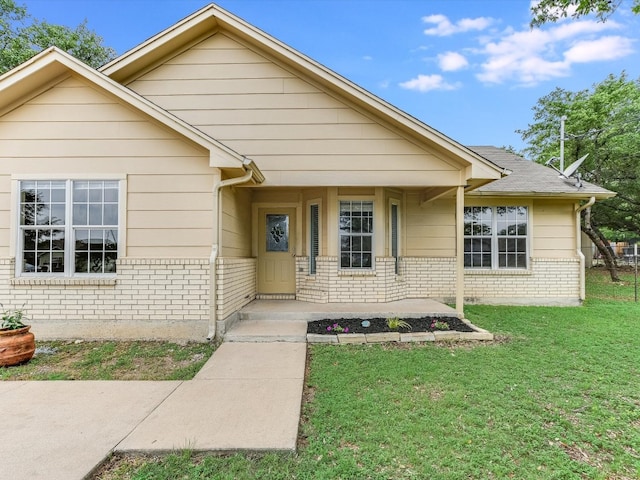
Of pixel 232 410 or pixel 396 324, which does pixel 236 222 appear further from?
pixel 232 410

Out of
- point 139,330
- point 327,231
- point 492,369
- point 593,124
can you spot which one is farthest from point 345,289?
point 593,124

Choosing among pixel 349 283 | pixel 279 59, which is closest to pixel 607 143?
pixel 349 283

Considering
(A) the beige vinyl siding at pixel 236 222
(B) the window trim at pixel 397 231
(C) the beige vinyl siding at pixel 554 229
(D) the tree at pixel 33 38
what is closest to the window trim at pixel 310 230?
(A) the beige vinyl siding at pixel 236 222

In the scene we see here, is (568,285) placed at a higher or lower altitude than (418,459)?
higher

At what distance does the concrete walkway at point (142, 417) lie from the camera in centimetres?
255

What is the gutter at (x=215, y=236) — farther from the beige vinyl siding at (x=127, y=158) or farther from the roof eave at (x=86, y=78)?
the roof eave at (x=86, y=78)

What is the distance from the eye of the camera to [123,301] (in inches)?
219

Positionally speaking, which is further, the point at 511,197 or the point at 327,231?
the point at 511,197

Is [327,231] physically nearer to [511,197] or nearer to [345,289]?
[345,289]

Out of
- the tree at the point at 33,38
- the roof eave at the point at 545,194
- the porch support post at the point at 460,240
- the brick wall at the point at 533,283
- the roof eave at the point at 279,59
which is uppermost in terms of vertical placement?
the tree at the point at 33,38

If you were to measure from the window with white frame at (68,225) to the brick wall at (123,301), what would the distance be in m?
0.26

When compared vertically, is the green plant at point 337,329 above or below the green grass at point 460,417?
above

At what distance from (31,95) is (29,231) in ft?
7.59

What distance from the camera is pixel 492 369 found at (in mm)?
4301
